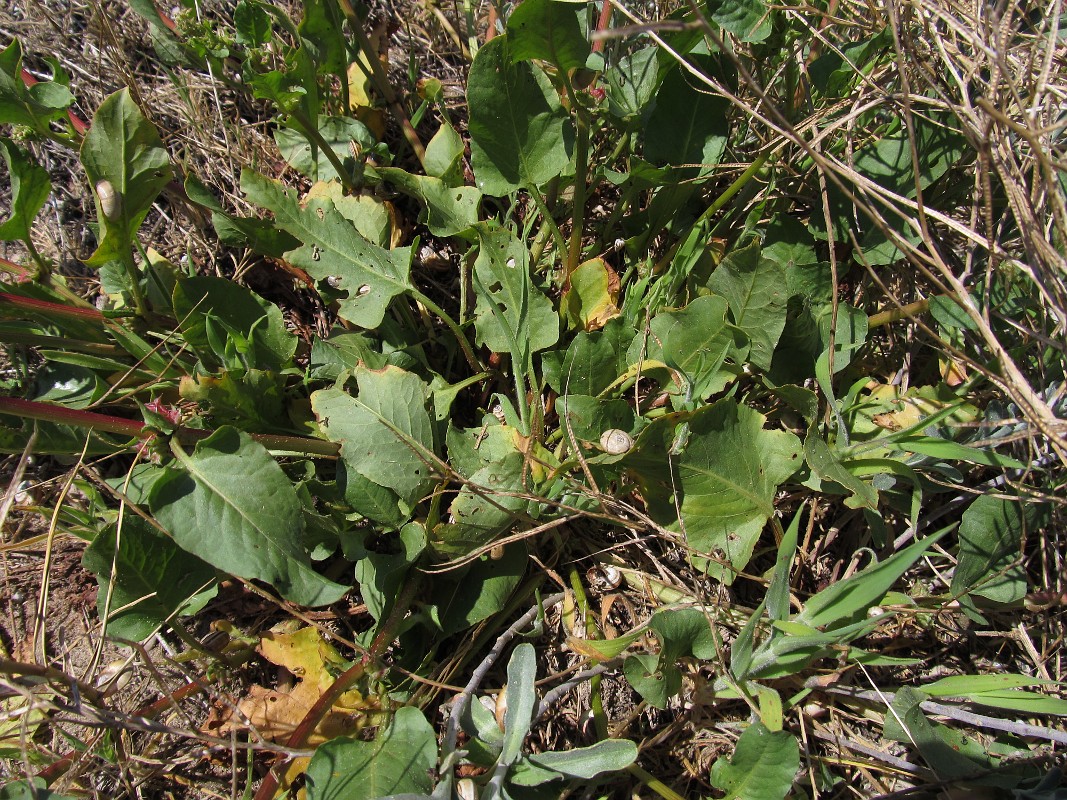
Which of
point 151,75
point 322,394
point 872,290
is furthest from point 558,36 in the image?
point 151,75

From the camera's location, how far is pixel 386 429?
1525 millimetres

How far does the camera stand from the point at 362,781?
4.27ft

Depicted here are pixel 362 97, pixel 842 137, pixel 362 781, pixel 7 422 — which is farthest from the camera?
pixel 362 97

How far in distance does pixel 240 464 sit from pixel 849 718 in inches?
57.7

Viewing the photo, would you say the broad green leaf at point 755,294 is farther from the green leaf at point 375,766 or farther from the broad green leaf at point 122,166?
the broad green leaf at point 122,166

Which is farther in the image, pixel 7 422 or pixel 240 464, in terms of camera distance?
pixel 7 422

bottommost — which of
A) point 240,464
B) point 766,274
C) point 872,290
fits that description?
point 240,464

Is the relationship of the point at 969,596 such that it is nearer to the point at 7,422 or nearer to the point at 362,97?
the point at 362,97

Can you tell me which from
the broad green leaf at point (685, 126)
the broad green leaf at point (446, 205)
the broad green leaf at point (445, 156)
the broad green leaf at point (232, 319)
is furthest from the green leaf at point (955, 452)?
the broad green leaf at point (232, 319)

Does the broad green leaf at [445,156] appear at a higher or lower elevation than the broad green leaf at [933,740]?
higher

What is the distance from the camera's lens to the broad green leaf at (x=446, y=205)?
1.73m

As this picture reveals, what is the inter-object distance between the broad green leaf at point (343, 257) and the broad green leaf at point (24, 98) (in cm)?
47

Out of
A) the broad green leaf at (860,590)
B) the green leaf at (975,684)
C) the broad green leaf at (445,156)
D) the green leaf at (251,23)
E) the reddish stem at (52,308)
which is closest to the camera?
the broad green leaf at (860,590)

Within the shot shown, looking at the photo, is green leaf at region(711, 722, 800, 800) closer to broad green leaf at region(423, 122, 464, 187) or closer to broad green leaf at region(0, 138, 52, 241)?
broad green leaf at region(423, 122, 464, 187)
